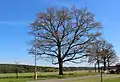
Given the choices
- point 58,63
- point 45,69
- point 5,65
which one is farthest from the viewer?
point 45,69

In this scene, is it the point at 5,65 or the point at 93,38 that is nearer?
the point at 93,38

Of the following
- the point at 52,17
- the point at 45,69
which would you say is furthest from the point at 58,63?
the point at 45,69

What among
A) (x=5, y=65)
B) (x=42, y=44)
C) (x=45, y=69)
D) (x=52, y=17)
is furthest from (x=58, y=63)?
(x=45, y=69)

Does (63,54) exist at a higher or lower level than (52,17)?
lower

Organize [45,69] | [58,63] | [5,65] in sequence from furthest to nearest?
[45,69], [5,65], [58,63]

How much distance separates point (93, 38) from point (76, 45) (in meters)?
3.66

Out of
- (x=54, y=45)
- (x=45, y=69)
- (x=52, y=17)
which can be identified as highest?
(x=52, y=17)

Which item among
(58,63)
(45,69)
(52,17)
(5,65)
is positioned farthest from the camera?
(45,69)

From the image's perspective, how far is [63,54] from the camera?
59.0 m

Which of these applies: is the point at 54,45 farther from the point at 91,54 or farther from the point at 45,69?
the point at 45,69

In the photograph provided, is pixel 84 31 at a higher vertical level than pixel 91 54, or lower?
higher

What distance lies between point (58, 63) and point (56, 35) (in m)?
6.64

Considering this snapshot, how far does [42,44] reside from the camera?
56.2 metres

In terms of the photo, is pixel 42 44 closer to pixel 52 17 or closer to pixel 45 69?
pixel 52 17
